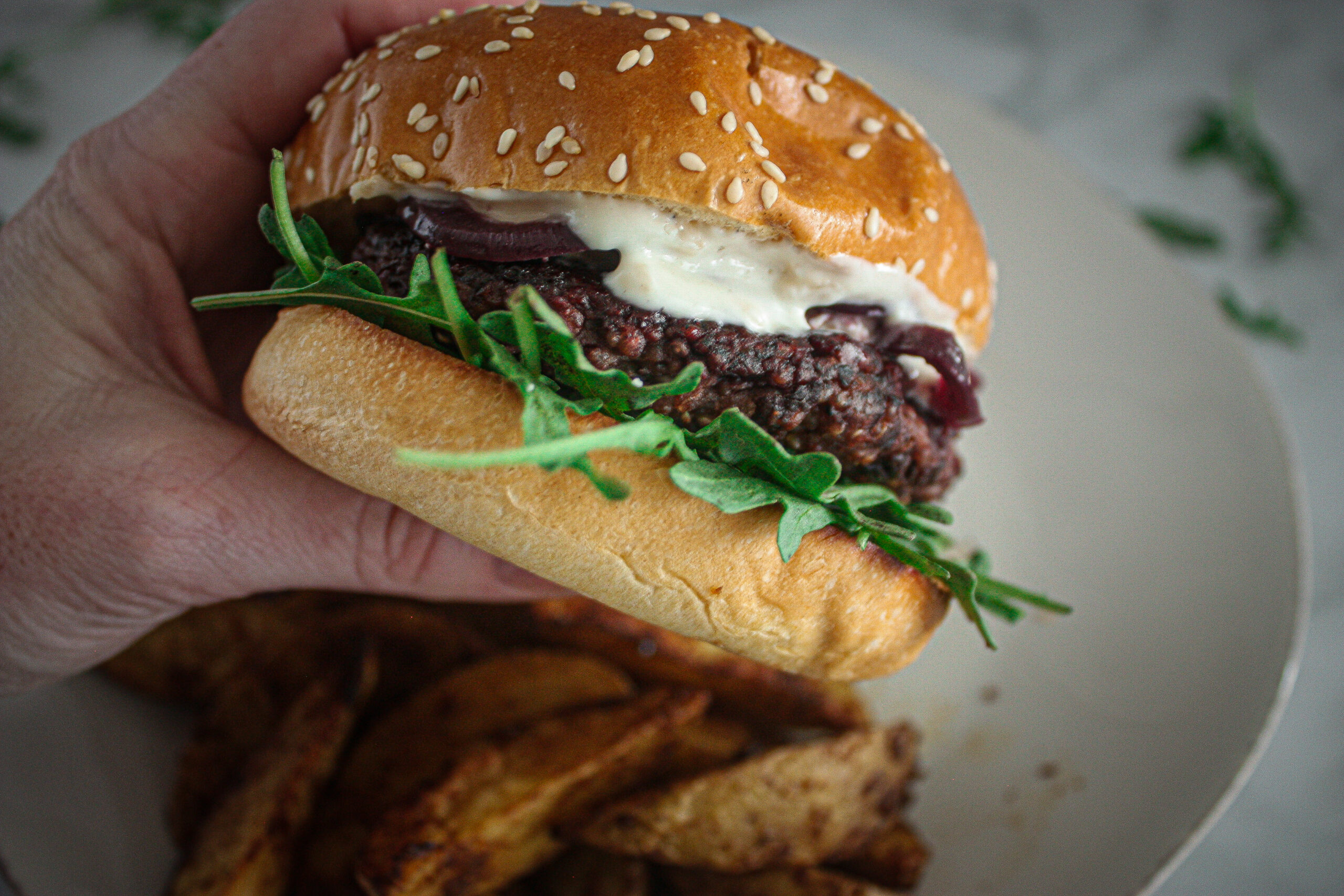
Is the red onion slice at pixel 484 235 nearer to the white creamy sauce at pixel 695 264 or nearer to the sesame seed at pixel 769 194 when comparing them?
the white creamy sauce at pixel 695 264

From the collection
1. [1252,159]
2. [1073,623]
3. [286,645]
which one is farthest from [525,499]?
[1252,159]

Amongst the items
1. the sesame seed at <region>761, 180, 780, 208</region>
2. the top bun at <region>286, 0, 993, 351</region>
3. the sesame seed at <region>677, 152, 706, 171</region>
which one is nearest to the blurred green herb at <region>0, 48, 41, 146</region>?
the top bun at <region>286, 0, 993, 351</region>

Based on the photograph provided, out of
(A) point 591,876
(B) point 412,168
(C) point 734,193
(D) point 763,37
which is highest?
(D) point 763,37

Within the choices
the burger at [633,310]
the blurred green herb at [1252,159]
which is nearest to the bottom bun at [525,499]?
the burger at [633,310]

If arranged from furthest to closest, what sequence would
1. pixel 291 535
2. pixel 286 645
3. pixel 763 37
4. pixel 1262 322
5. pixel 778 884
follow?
pixel 1262 322
pixel 286 645
pixel 778 884
pixel 291 535
pixel 763 37

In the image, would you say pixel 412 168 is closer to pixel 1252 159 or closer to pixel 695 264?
pixel 695 264
